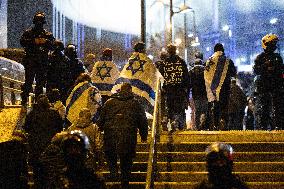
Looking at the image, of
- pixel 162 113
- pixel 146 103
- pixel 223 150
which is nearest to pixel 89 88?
pixel 146 103

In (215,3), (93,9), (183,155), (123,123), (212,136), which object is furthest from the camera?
(215,3)

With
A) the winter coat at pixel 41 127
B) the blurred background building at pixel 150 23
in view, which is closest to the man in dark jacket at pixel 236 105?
the winter coat at pixel 41 127

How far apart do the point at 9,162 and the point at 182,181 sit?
397 cm

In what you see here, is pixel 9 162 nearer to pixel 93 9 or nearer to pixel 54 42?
pixel 54 42

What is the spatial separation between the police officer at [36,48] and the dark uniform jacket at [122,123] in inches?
146

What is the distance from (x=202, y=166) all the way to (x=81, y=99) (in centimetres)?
303

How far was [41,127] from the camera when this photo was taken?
8.98 meters

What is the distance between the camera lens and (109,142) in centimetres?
862

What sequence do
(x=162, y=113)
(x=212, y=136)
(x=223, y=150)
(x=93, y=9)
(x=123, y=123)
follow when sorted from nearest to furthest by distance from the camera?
1. (x=223, y=150)
2. (x=123, y=123)
3. (x=212, y=136)
4. (x=162, y=113)
5. (x=93, y=9)

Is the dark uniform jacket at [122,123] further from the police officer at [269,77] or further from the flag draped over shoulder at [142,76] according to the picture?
the police officer at [269,77]

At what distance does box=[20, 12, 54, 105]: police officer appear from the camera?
11.8 metres

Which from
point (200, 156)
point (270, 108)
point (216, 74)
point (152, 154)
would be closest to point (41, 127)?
point (152, 154)

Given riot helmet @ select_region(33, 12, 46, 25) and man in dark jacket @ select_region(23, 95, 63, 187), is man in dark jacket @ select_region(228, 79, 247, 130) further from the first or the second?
man in dark jacket @ select_region(23, 95, 63, 187)

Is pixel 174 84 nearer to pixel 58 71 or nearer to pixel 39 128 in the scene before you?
pixel 58 71
